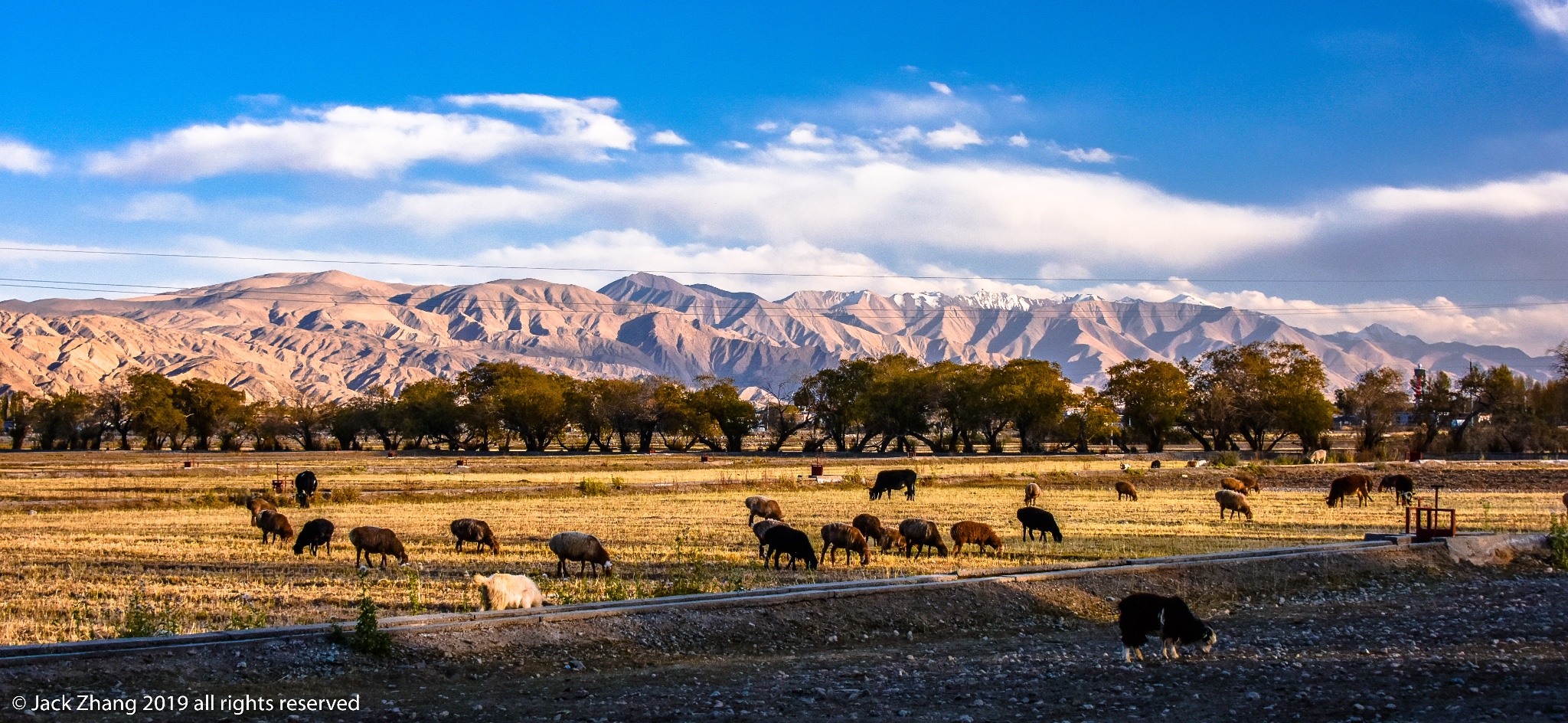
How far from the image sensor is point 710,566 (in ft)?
72.7

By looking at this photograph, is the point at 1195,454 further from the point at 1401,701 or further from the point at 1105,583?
the point at 1401,701

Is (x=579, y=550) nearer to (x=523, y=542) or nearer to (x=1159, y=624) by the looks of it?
(x=523, y=542)

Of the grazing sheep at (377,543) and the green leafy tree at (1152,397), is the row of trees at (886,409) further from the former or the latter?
the grazing sheep at (377,543)

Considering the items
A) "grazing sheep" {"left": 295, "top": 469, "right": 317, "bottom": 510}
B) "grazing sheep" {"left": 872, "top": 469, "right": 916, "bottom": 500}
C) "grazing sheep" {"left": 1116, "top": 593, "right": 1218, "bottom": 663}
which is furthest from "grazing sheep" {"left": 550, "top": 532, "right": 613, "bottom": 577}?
"grazing sheep" {"left": 872, "top": 469, "right": 916, "bottom": 500}

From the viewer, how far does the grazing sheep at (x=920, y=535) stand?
24266 millimetres

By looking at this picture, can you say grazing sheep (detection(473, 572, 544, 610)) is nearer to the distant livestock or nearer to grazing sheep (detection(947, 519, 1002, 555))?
the distant livestock

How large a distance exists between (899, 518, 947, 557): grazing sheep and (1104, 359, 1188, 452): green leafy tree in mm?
82007

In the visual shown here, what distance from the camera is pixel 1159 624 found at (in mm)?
13883

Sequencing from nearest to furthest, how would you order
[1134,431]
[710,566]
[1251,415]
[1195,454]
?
[710,566], [1195,454], [1251,415], [1134,431]

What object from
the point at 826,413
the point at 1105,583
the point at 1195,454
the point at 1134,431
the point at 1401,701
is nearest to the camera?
the point at 1401,701

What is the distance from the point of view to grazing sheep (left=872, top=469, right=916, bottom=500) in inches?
1741

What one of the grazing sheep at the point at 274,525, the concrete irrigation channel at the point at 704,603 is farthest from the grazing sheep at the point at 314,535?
the concrete irrigation channel at the point at 704,603

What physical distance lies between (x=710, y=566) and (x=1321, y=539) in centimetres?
1592

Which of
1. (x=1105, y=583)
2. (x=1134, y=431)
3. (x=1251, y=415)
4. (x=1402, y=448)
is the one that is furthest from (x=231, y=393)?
(x=1105, y=583)
